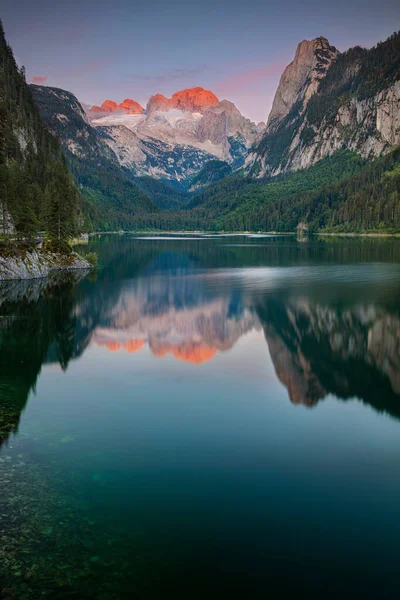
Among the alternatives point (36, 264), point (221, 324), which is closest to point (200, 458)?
point (221, 324)

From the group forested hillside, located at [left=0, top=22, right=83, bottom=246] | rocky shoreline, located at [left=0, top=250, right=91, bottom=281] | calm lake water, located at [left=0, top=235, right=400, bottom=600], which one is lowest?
calm lake water, located at [left=0, top=235, right=400, bottom=600]

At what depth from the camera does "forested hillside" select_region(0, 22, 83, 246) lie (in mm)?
74312

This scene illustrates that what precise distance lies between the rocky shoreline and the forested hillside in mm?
3619

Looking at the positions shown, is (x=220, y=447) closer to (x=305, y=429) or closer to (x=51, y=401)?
(x=305, y=429)

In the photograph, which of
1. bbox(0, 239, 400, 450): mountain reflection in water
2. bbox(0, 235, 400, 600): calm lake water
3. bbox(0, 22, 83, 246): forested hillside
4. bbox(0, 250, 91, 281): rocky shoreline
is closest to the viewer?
bbox(0, 235, 400, 600): calm lake water

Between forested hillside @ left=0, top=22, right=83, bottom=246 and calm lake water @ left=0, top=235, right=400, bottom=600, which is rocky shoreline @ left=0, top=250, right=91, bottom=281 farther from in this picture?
calm lake water @ left=0, top=235, right=400, bottom=600

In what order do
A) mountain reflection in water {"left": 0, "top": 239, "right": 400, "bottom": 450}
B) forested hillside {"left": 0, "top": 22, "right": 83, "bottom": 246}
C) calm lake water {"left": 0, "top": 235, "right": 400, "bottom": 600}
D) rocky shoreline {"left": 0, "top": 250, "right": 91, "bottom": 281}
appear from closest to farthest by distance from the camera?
calm lake water {"left": 0, "top": 235, "right": 400, "bottom": 600} < mountain reflection in water {"left": 0, "top": 239, "right": 400, "bottom": 450} < rocky shoreline {"left": 0, "top": 250, "right": 91, "bottom": 281} < forested hillside {"left": 0, "top": 22, "right": 83, "bottom": 246}

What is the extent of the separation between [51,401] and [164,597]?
1542 cm

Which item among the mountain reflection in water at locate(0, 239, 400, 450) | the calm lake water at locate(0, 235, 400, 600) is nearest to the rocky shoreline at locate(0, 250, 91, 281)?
the mountain reflection in water at locate(0, 239, 400, 450)

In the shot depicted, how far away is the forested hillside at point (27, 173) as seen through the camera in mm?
74312

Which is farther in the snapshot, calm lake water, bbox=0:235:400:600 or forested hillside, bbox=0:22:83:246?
forested hillside, bbox=0:22:83:246

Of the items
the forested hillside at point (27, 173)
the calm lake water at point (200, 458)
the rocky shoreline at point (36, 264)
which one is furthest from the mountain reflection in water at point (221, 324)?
the forested hillside at point (27, 173)

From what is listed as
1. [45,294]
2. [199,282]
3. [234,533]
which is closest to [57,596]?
[234,533]

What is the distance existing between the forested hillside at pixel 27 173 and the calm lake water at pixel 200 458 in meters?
35.7
